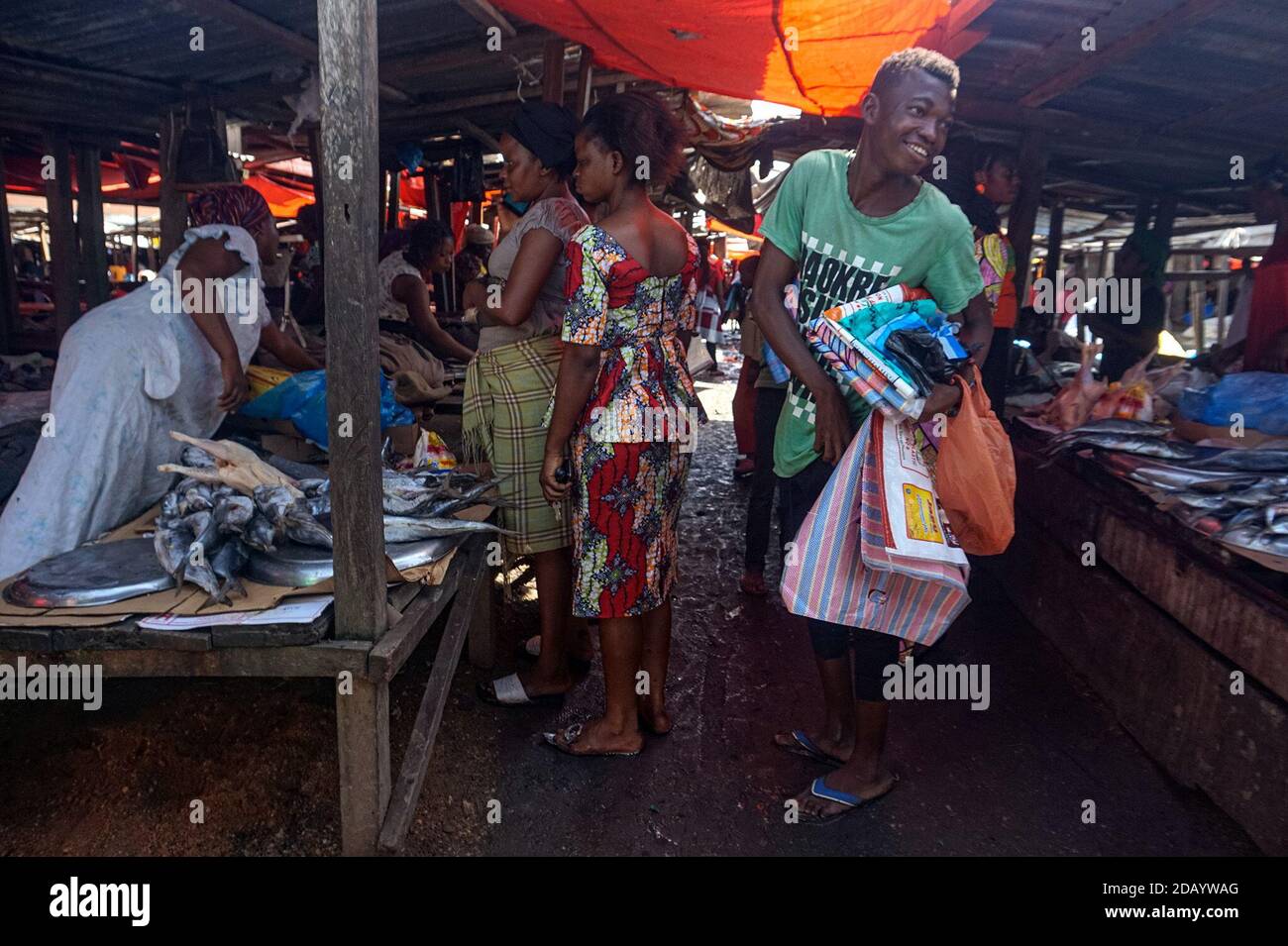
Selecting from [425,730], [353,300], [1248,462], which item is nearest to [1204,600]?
[1248,462]

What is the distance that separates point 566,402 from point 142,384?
1.72 meters

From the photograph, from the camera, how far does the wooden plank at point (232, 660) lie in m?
2.13

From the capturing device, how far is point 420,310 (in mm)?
5164

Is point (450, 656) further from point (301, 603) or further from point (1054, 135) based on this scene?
point (1054, 135)

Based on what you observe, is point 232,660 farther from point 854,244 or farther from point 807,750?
point 854,244

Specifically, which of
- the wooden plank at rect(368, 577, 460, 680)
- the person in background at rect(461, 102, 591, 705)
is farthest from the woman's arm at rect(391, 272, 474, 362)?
the wooden plank at rect(368, 577, 460, 680)

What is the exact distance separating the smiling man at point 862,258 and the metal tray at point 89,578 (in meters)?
1.97

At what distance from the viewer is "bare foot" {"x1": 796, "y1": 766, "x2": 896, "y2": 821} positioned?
2.61 meters

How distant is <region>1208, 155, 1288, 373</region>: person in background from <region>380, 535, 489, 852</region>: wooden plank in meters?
4.11

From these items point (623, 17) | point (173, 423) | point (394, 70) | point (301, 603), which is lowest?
point (301, 603)

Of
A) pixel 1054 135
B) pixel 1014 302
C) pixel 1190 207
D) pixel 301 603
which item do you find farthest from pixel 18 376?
pixel 1190 207

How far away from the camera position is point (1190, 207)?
9.47 m

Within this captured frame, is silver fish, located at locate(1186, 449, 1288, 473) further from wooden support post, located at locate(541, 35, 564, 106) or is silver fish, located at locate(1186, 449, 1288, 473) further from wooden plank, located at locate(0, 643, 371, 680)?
wooden support post, located at locate(541, 35, 564, 106)

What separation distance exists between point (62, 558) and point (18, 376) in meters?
4.52
